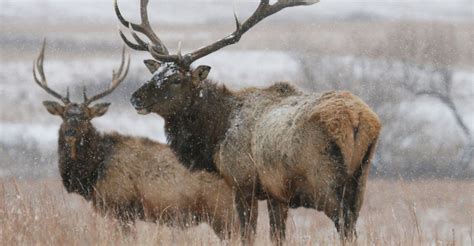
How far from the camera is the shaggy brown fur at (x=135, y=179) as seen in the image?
1129 centimetres

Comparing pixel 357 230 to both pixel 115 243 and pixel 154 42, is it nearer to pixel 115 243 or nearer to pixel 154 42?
pixel 115 243

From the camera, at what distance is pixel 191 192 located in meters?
11.4

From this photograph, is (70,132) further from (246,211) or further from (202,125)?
(246,211)

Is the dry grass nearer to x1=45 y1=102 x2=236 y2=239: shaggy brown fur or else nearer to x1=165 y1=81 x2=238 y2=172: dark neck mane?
x1=165 y1=81 x2=238 y2=172: dark neck mane

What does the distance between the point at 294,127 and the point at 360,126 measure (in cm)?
60

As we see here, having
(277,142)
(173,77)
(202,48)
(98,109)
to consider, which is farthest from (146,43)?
(277,142)

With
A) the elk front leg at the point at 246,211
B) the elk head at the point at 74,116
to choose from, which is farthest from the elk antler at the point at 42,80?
the elk front leg at the point at 246,211

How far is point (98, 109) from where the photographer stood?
466 inches

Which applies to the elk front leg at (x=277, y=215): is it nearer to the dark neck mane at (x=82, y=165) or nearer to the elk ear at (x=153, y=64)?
the elk ear at (x=153, y=64)

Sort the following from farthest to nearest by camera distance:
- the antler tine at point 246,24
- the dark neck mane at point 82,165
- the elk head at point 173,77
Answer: the dark neck mane at point 82,165 → the antler tine at point 246,24 → the elk head at point 173,77

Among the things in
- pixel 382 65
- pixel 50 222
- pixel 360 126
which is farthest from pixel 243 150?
pixel 382 65

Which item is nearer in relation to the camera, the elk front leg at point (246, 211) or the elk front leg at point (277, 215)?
the elk front leg at point (277, 215)

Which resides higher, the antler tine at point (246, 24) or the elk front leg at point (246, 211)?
the antler tine at point (246, 24)

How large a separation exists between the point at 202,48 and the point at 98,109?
2.05m
